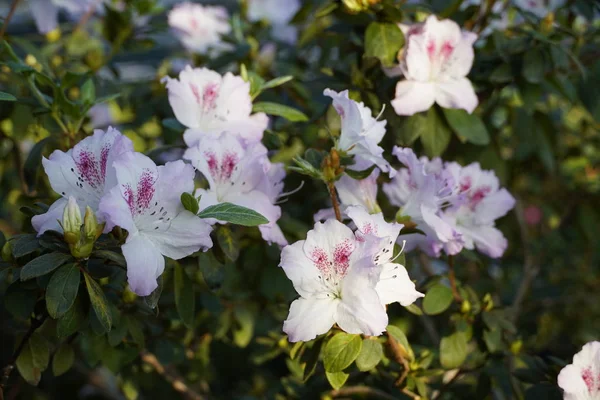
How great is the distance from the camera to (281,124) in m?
1.80

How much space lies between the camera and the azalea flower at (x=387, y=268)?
98 cm

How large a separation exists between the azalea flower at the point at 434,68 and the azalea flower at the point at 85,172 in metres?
0.54

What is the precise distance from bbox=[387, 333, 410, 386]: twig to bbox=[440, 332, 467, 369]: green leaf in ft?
0.37

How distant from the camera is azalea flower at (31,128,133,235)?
3.21 ft

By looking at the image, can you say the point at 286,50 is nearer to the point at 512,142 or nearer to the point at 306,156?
the point at 512,142

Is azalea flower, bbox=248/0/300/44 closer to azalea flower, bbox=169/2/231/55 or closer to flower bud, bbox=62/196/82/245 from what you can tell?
azalea flower, bbox=169/2/231/55

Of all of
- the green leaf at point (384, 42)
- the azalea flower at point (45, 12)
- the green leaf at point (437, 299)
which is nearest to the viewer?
the green leaf at point (437, 299)

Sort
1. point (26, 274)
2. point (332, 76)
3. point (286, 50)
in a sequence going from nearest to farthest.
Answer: point (26, 274), point (332, 76), point (286, 50)

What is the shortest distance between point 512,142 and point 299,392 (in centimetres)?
114

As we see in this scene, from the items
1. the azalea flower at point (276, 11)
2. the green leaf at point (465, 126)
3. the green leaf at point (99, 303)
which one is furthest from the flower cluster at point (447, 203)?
the azalea flower at point (276, 11)

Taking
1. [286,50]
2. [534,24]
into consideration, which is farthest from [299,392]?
[286,50]

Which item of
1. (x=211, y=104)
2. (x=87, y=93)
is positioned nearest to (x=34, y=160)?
(x=87, y=93)

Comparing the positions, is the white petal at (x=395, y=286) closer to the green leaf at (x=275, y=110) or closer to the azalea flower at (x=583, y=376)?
the azalea flower at (x=583, y=376)

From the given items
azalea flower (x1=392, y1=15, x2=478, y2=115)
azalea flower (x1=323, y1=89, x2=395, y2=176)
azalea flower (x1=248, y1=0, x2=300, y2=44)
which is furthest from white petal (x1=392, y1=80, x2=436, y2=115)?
azalea flower (x1=248, y1=0, x2=300, y2=44)
